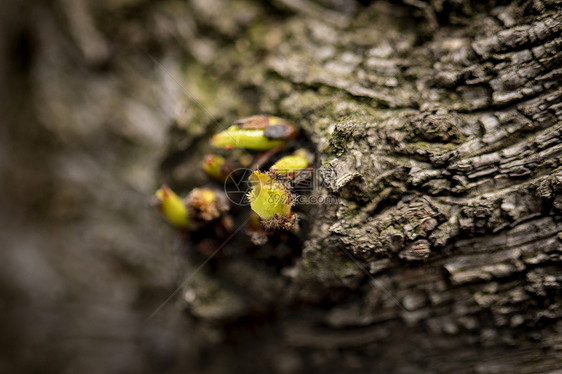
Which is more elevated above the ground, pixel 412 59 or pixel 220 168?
pixel 412 59

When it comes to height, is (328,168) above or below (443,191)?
above

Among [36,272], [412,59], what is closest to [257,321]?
[412,59]

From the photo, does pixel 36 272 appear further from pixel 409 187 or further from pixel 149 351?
pixel 409 187

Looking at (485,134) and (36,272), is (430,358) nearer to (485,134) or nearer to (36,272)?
(485,134)

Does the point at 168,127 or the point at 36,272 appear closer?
the point at 168,127

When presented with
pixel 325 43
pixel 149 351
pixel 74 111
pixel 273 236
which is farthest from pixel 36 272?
pixel 325 43

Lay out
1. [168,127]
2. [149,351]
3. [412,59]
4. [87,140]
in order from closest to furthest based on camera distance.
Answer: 1. [412,59]
2. [168,127]
3. [87,140]
4. [149,351]

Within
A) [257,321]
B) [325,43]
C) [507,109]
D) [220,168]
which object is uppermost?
[325,43]

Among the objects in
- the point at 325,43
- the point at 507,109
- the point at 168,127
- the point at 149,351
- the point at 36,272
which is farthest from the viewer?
the point at 36,272
